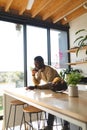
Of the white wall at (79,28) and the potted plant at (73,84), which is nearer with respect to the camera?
the potted plant at (73,84)

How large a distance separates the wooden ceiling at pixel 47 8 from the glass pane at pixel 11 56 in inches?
16.5

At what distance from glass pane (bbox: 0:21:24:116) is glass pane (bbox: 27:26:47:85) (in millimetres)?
211

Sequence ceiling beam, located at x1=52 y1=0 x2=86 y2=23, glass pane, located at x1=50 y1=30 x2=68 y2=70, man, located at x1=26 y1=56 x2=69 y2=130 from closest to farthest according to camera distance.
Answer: man, located at x1=26 y1=56 x2=69 y2=130 < ceiling beam, located at x1=52 y1=0 x2=86 y2=23 < glass pane, located at x1=50 y1=30 x2=68 y2=70

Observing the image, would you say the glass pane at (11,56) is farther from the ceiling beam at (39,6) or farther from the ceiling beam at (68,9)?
the ceiling beam at (68,9)

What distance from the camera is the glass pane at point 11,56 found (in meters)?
4.64

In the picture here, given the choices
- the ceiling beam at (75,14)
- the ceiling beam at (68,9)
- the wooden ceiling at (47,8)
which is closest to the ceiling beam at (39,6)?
the wooden ceiling at (47,8)

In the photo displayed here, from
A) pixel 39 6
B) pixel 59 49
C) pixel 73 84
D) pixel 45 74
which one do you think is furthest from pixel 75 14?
pixel 73 84

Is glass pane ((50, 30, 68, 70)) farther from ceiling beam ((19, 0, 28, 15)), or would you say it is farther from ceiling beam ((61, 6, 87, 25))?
ceiling beam ((19, 0, 28, 15))

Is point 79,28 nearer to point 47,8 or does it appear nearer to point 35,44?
point 47,8

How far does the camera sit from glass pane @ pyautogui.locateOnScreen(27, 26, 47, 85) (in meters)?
4.99

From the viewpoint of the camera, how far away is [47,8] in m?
4.72

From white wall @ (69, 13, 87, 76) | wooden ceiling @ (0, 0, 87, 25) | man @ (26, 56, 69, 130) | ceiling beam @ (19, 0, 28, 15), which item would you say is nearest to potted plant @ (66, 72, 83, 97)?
man @ (26, 56, 69, 130)

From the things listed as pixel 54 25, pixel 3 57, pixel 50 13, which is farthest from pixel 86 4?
pixel 3 57

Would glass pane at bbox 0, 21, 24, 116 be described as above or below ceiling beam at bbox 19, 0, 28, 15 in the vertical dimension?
below
